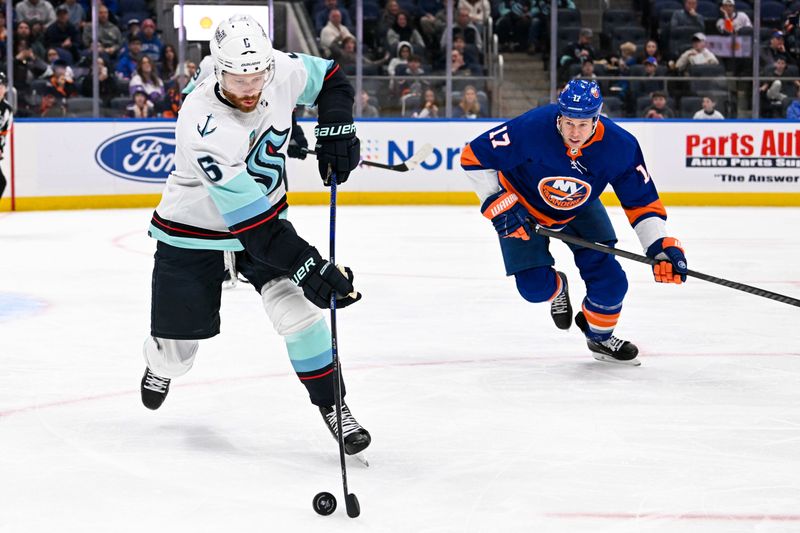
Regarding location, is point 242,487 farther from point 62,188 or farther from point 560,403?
point 62,188

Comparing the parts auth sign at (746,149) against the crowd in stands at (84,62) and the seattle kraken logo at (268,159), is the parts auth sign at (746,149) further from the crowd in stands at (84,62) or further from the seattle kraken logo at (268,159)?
the seattle kraken logo at (268,159)

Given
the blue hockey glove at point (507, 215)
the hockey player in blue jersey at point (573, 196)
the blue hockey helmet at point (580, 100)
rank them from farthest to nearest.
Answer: the blue hockey glove at point (507, 215) < the hockey player in blue jersey at point (573, 196) < the blue hockey helmet at point (580, 100)

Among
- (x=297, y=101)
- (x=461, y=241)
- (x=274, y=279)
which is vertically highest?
(x=297, y=101)

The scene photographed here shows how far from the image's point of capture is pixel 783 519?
245 centimetres

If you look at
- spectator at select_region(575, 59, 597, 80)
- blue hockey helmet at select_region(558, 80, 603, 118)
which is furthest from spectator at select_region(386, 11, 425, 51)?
blue hockey helmet at select_region(558, 80, 603, 118)

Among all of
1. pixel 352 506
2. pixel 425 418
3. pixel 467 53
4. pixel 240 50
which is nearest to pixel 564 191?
pixel 425 418

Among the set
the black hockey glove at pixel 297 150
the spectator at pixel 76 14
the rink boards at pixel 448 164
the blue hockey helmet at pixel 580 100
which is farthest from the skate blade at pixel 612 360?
the spectator at pixel 76 14

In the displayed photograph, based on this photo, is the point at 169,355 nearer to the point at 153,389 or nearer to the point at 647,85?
the point at 153,389

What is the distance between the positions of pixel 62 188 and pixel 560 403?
23.5 ft

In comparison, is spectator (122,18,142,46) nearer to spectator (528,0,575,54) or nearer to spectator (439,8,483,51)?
spectator (439,8,483,51)

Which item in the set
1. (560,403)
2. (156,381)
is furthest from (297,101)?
(560,403)

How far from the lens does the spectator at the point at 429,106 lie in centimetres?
1042

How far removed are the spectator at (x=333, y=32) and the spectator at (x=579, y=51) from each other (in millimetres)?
1901

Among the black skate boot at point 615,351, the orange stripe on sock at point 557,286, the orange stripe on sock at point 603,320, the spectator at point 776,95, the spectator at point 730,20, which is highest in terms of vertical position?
the spectator at point 730,20
